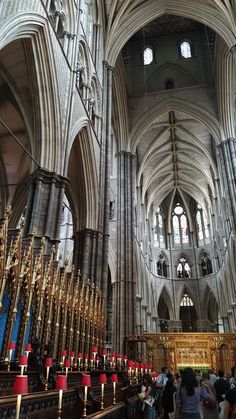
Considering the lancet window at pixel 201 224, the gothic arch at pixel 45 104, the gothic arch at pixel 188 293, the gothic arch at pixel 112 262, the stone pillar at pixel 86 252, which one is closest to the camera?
the gothic arch at pixel 45 104

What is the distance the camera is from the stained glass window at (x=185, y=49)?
24.3 m

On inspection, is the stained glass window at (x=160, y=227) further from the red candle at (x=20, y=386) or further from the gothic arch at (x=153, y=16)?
the red candle at (x=20, y=386)

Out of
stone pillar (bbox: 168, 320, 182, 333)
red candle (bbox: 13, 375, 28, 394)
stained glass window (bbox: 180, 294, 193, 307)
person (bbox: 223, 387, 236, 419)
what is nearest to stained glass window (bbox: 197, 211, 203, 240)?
stained glass window (bbox: 180, 294, 193, 307)

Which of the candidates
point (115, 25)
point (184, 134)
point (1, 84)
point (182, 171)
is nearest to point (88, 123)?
point (1, 84)

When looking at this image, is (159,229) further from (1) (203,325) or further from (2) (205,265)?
(1) (203,325)

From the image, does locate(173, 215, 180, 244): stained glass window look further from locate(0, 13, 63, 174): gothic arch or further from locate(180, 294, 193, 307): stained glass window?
locate(0, 13, 63, 174): gothic arch

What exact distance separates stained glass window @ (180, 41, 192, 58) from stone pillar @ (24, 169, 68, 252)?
64.2 feet

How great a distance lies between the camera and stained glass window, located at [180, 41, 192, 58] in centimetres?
2431

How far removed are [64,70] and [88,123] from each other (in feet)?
8.00

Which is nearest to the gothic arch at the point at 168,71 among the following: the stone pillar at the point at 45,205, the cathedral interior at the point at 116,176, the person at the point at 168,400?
the cathedral interior at the point at 116,176

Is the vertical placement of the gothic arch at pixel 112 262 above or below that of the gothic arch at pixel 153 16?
below

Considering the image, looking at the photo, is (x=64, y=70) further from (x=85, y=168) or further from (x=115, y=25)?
(x=115, y=25)

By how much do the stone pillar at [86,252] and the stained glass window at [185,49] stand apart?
18.1 m

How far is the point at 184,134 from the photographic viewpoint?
27.0 m
